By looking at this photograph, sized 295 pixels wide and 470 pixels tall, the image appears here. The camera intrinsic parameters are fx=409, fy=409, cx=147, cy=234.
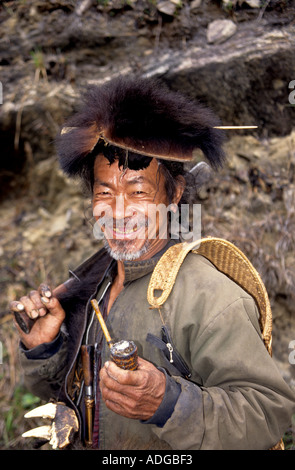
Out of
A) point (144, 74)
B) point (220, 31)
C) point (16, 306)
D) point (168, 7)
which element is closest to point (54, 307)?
point (16, 306)

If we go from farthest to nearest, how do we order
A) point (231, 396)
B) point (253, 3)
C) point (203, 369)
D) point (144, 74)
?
1. point (144, 74)
2. point (253, 3)
3. point (203, 369)
4. point (231, 396)

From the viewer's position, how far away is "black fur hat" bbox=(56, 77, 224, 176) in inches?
73.6

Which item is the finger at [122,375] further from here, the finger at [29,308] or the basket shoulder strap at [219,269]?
the finger at [29,308]

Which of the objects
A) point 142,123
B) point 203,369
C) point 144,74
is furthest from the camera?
point 144,74

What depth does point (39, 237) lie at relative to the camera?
184 inches

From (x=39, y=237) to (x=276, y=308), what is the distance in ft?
8.73

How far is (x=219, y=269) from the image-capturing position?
2.14m

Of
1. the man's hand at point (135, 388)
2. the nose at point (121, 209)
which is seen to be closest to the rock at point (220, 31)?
the nose at point (121, 209)

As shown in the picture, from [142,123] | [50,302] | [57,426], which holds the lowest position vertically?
[57,426]

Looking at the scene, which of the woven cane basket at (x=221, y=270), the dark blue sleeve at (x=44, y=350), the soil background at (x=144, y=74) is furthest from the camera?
the soil background at (x=144, y=74)

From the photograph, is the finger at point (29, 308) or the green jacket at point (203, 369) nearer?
the green jacket at point (203, 369)

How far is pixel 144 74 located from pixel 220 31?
0.87 meters

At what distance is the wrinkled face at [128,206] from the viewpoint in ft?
6.69

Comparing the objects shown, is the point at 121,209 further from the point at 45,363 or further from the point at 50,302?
the point at 45,363
